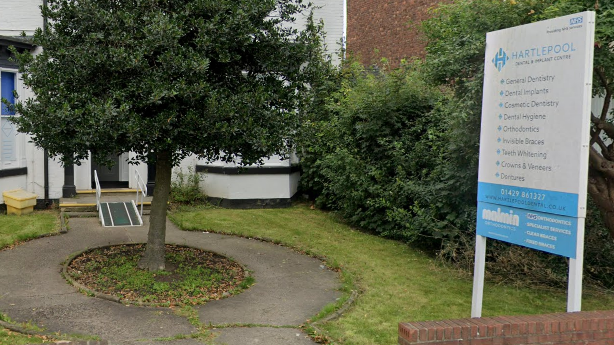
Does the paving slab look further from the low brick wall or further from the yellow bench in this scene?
the yellow bench

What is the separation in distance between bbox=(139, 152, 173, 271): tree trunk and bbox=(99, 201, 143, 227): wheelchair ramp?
3.43 metres

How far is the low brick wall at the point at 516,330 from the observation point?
14.7 ft

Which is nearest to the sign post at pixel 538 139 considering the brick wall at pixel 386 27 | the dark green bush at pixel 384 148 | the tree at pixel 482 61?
the tree at pixel 482 61

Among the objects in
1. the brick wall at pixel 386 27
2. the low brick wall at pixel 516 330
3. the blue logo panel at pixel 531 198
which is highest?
the brick wall at pixel 386 27

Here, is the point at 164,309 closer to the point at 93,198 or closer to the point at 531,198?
the point at 531,198

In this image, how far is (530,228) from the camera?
213 inches

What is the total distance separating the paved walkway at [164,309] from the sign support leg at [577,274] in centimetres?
Answer: 261

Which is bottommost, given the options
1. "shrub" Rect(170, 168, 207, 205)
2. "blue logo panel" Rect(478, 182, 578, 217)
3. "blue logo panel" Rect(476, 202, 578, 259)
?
"shrub" Rect(170, 168, 207, 205)

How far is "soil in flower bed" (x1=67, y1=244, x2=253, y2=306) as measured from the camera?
→ 755cm

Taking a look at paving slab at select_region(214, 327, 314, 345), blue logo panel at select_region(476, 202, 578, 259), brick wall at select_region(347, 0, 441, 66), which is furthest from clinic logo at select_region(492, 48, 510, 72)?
brick wall at select_region(347, 0, 441, 66)

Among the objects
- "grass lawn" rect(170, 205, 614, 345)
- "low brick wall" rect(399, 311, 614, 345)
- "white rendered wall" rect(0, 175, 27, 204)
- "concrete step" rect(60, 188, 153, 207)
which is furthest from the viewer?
"concrete step" rect(60, 188, 153, 207)

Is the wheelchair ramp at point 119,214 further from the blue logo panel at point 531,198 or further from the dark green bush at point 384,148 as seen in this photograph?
the blue logo panel at point 531,198

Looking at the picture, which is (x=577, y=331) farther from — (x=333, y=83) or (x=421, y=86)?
(x=333, y=83)

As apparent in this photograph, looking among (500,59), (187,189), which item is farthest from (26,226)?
(500,59)
